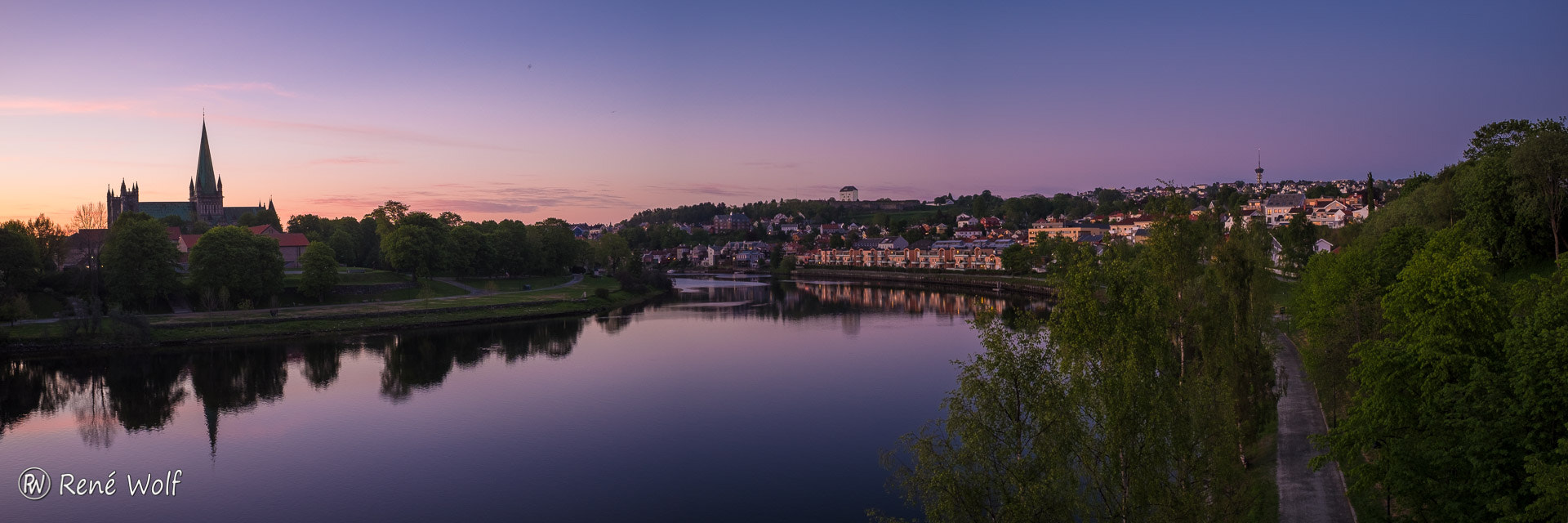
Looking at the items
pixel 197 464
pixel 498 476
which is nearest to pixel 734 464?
pixel 498 476

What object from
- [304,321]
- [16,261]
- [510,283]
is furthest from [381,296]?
[16,261]

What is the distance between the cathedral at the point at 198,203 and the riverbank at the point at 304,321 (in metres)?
46.4

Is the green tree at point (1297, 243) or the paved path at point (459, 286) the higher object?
the green tree at point (1297, 243)

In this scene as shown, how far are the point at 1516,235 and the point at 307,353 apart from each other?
4172cm

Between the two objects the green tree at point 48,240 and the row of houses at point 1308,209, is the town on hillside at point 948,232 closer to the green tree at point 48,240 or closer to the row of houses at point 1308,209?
the row of houses at point 1308,209

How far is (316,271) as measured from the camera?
4406 centimetres

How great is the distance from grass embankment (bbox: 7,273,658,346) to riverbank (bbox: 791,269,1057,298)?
104 feet

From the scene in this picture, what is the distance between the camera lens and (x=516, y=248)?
61.3 meters

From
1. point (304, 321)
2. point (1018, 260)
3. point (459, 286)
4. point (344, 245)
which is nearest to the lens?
point (304, 321)

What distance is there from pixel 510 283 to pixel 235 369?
29.5 meters

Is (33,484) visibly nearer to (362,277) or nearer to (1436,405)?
(1436,405)

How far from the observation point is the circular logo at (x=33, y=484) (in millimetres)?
16500

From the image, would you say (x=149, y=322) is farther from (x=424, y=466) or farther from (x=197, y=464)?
(x=424, y=466)

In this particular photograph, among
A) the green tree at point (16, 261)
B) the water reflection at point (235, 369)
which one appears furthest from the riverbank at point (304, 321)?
the green tree at point (16, 261)
